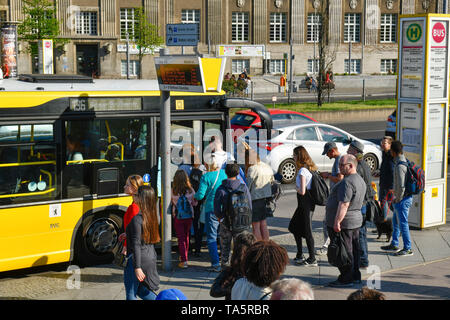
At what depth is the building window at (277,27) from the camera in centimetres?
5834

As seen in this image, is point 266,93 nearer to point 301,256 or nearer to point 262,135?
point 262,135

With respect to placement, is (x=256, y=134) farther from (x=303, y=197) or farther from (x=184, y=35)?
(x=184, y=35)

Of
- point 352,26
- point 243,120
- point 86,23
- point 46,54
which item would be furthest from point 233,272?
point 352,26

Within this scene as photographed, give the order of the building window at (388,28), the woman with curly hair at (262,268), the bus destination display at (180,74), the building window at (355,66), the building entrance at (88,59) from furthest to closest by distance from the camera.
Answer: the building window at (388,28)
the building window at (355,66)
the building entrance at (88,59)
the bus destination display at (180,74)
the woman with curly hair at (262,268)

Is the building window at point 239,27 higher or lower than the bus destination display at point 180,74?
higher

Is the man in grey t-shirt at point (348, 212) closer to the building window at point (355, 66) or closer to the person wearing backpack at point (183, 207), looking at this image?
the person wearing backpack at point (183, 207)

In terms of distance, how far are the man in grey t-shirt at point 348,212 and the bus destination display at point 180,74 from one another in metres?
2.12

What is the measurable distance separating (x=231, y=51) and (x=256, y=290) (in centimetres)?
3777

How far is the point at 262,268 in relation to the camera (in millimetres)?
4680

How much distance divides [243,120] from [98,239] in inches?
379

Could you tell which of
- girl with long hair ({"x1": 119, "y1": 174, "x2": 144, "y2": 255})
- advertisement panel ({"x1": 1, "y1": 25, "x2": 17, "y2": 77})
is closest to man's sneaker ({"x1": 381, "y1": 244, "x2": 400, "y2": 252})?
girl with long hair ({"x1": 119, "y1": 174, "x2": 144, "y2": 255})

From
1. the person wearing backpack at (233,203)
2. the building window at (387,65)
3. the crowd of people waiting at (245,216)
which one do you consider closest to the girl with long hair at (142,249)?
the crowd of people waiting at (245,216)

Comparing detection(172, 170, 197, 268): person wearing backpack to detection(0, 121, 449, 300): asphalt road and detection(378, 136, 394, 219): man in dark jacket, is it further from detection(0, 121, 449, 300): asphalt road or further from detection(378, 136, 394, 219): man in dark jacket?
detection(378, 136, 394, 219): man in dark jacket

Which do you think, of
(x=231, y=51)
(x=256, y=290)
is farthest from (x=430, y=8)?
(x=256, y=290)
